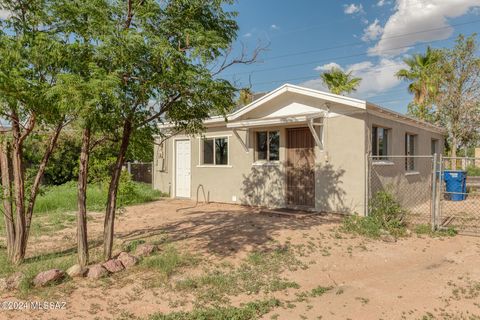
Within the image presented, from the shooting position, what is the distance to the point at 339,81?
22406 mm

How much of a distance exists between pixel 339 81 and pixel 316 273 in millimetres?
19484

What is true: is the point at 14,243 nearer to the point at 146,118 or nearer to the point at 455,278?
the point at 146,118

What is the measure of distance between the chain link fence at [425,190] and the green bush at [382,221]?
1.72ft

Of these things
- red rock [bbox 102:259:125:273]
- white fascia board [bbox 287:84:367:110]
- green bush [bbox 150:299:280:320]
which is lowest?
green bush [bbox 150:299:280:320]

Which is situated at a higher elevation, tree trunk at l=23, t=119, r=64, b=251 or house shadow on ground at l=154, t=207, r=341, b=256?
tree trunk at l=23, t=119, r=64, b=251

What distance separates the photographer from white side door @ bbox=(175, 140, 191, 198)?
1303 cm

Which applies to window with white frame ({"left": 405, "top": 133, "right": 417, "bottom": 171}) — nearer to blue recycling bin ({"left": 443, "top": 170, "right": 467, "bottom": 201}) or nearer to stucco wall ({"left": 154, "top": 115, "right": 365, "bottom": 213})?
blue recycling bin ({"left": 443, "top": 170, "right": 467, "bottom": 201})

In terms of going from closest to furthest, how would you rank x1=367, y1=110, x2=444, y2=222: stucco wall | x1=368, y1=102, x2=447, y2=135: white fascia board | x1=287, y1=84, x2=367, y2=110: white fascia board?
x1=287, y1=84, x2=367, y2=110: white fascia board → x1=368, y1=102, x2=447, y2=135: white fascia board → x1=367, y1=110, x2=444, y2=222: stucco wall

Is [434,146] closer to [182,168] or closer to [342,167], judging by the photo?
[342,167]

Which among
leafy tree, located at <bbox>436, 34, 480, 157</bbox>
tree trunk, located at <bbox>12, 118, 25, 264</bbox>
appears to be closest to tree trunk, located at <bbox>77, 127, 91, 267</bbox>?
tree trunk, located at <bbox>12, 118, 25, 264</bbox>

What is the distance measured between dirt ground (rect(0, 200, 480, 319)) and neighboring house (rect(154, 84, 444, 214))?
1.16 metres

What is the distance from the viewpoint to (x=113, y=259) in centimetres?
506

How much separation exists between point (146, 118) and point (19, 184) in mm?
2239

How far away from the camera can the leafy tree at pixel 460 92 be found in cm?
1669
